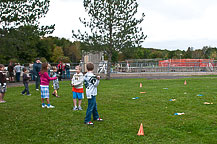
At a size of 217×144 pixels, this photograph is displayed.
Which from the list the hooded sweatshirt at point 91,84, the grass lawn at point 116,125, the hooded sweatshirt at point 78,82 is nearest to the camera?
the grass lawn at point 116,125

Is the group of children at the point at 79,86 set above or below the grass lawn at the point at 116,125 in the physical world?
above

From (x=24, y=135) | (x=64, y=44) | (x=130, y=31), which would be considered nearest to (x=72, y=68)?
(x=130, y=31)

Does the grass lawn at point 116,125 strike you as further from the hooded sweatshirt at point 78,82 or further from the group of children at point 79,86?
the hooded sweatshirt at point 78,82

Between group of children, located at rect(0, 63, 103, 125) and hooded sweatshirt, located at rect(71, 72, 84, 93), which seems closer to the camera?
group of children, located at rect(0, 63, 103, 125)

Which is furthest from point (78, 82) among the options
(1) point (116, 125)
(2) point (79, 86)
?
(1) point (116, 125)

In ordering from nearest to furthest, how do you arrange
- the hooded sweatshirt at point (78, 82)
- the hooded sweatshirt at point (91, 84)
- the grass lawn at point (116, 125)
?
the grass lawn at point (116, 125), the hooded sweatshirt at point (91, 84), the hooded sweatshirt at point (78, 82)

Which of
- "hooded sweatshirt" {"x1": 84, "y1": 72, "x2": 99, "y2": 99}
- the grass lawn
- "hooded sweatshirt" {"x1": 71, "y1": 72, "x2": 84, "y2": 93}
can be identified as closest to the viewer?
the grass lawn

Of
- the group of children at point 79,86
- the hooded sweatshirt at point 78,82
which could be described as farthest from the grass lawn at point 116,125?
the hooded sweatshirt at point 78,82

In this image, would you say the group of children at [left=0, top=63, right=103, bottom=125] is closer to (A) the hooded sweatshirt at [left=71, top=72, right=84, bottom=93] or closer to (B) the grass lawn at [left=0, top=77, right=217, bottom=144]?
(A) the hooded sweatshirt at [left=71, top=72, right=84, bottom=93]

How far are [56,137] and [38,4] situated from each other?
612 inches

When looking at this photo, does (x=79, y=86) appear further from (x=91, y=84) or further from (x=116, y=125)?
(x=116, y=125)

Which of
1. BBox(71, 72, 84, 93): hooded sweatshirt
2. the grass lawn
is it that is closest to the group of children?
BBox(71, 72, 84, 93): hooded sweatshirt

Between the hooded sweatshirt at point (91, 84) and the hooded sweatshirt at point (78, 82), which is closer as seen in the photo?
the hooded sweatshirt at point (91, 84)

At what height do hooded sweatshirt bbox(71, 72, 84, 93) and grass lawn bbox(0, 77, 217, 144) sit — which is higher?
hooded sweatshirt bbox(71, 72, 84, 93)
